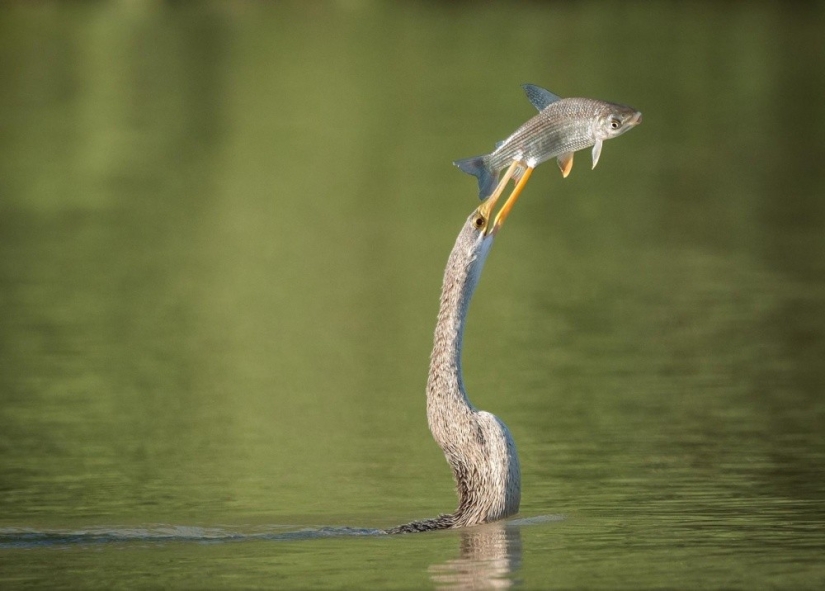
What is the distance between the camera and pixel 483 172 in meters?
13.2

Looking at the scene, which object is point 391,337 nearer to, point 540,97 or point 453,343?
point 453,343

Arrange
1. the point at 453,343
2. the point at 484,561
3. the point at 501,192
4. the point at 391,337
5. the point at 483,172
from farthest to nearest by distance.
Answer: 1. the point at 391,337
2. the point at 453,343
3. the point at 501,192
4. the point at 483,172
5. the point at 484,561

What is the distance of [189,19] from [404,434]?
62.9 meters

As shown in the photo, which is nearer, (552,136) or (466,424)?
(552,136)

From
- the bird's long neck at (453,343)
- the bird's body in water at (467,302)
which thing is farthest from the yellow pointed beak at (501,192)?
the bird's long neck at (453,343)

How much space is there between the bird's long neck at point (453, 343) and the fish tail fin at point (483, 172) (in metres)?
0.30

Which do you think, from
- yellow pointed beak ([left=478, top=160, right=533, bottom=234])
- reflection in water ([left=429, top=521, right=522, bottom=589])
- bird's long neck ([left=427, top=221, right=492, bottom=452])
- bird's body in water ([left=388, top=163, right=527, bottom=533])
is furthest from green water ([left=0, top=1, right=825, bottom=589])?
yellow pointed beak ([left=478, top=160, right=533, bottom=234])

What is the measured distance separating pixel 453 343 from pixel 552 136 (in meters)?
1.48

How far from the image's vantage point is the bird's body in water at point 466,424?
44.0 feet

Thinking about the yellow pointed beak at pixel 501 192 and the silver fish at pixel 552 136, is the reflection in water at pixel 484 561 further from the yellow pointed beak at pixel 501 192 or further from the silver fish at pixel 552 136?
the silver fish at pixel 552 136

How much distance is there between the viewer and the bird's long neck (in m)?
13.6

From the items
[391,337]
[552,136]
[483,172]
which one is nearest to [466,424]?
[483,172]

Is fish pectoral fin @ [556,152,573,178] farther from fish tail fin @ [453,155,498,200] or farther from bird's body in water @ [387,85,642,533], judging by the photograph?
fish tail fin @ [453,155,498,200]

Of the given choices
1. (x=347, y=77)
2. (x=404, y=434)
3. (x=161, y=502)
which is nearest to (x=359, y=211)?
(x=404, y=434)
